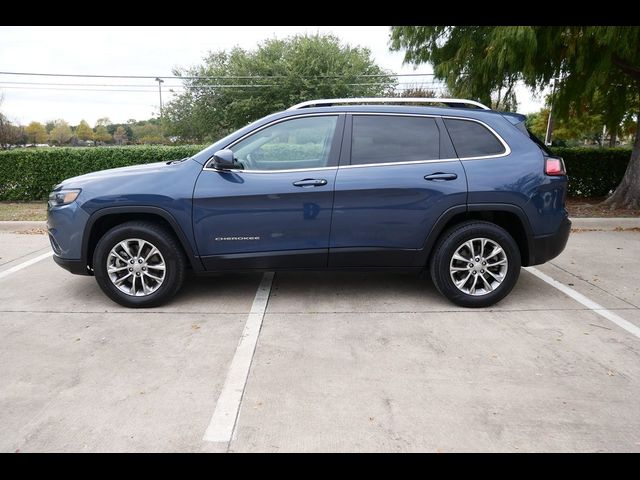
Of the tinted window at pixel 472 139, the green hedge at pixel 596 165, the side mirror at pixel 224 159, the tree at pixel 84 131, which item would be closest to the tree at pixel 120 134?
the tree at pixel 84 131

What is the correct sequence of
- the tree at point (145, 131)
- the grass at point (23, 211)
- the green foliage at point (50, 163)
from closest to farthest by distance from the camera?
the grass at point (23, 211) → the green foliage at point (50, 163) → the tree at point (145, 131)

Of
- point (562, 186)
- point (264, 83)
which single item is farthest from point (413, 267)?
point (264, 83)

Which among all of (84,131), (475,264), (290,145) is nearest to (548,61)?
(475,264)

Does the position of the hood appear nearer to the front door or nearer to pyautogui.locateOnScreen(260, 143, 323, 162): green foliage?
the front door

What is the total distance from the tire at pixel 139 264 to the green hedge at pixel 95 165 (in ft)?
24.2

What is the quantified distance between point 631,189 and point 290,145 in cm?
840

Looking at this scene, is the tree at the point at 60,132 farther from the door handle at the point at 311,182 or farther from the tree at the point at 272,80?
the door handle at the point at 311,182

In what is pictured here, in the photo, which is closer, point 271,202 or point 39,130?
point 271,202

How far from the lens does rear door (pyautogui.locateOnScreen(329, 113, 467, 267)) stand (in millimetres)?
4340

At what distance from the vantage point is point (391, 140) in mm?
4473

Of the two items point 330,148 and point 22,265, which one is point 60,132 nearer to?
point 22,265

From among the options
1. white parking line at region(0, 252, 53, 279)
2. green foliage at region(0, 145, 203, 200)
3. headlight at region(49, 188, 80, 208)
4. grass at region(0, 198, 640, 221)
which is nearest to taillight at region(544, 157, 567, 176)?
headlight at region(49, 188, 80, 208)

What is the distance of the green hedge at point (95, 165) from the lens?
10.9 m
